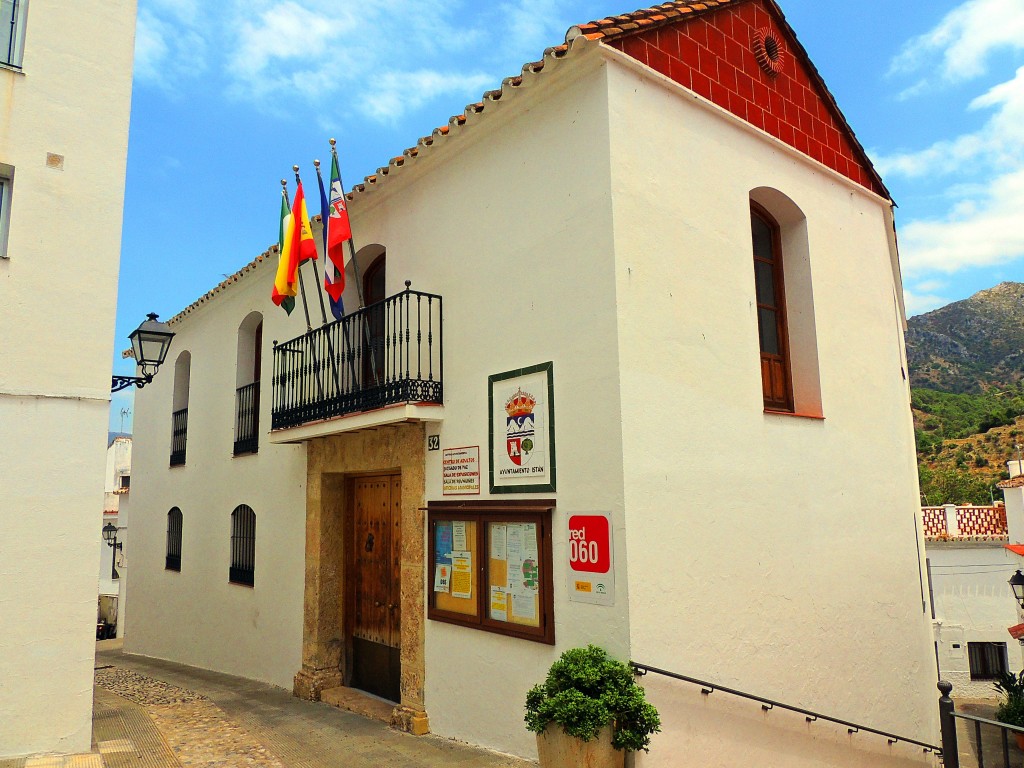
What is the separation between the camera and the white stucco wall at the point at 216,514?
8836 millimetres

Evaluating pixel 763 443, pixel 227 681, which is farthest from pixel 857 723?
pixel 227 681

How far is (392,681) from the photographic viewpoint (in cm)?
746

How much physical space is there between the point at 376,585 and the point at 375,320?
2.80m

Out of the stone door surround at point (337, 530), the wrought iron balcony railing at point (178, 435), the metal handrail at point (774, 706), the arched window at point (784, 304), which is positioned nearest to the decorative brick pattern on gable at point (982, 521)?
the metal handrail at point (774, 706)

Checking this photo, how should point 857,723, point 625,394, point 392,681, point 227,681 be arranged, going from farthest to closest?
1. point 227,681
2. point 392,681
3. point 857,723
4. point 625,394

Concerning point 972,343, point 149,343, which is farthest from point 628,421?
point 972,343

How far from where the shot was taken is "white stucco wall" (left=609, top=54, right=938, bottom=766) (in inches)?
209

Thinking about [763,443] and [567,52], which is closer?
[567,52]

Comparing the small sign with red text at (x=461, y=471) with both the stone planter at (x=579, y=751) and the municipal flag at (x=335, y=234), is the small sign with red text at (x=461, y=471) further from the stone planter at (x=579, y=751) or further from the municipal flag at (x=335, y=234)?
the stone planter at (x=579, y=751)

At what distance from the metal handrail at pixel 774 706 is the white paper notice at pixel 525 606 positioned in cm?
94

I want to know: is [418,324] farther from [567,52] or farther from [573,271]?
[567,52]

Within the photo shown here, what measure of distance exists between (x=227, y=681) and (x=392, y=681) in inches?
120

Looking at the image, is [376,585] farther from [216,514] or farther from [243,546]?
[216,514]

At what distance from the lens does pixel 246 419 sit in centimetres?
1025
